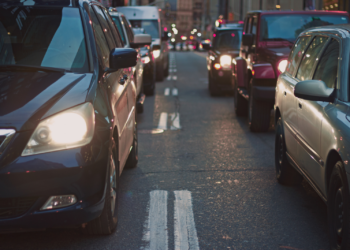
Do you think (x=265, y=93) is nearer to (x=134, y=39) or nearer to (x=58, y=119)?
(x=134, y=39)

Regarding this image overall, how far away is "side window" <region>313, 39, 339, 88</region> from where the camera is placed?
4168mm

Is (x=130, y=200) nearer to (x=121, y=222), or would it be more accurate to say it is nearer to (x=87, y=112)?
(x=121, y=222)

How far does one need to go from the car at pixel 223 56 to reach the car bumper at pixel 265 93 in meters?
5.65

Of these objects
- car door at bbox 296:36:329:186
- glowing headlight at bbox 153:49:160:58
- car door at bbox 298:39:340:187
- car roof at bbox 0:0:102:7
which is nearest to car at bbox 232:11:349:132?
car door at bbox 296:36:329:186

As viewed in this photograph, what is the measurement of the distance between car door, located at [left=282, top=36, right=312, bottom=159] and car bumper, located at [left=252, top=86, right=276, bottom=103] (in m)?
2.35

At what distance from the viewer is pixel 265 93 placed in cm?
845

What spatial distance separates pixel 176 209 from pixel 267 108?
4427 millimetres

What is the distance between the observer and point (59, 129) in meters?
3.47

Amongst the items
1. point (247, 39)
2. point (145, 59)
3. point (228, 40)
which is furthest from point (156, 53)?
point (247, 39)

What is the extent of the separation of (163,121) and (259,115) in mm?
2337

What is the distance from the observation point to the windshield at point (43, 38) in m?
4.34

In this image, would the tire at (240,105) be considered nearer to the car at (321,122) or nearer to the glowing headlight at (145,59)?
the glowing headlight at (145,59)

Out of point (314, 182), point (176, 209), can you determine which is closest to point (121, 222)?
point (176, 209)

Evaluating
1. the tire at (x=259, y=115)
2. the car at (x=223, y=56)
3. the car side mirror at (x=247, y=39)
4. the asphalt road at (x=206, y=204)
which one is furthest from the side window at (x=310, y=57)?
the car at (x=223, y=56)
